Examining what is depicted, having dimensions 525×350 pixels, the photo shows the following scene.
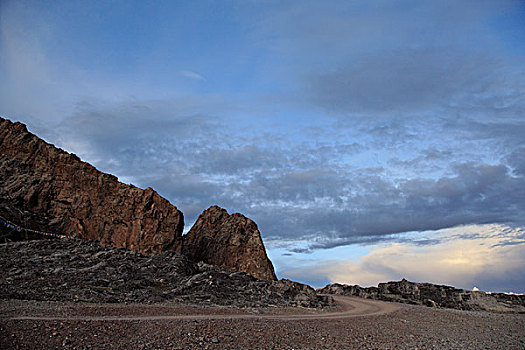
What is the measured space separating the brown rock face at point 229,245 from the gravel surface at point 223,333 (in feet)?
103

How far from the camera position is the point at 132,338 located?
1455 cm

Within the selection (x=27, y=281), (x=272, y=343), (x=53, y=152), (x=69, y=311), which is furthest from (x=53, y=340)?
(x=53, y=152)

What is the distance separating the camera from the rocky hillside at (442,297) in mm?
42250

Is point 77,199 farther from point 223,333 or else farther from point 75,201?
point 223,333

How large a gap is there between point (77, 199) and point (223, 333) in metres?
37.9

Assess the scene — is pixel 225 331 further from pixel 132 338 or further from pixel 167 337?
pixel 132 338

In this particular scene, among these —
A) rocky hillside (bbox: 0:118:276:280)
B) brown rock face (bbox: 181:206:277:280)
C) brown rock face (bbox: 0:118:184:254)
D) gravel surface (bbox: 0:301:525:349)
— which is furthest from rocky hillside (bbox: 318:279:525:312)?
brown rock face (bbox: 0:118:184:254)

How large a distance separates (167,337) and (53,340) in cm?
382

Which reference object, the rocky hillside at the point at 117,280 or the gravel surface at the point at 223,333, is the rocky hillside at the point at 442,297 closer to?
the rocky hillside at the point at 117,280

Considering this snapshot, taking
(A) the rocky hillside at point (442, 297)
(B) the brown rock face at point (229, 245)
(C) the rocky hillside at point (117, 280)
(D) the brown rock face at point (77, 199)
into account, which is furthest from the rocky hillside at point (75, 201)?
(A) the rocky hillside at point (442, 297)

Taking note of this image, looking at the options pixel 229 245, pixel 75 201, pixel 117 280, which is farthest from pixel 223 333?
pixel 229 245

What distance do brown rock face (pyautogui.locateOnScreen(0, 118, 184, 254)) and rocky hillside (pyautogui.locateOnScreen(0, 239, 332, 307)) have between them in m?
8.96

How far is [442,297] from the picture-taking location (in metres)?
45.2

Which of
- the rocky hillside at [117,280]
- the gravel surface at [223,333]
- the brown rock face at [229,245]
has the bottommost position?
the gravel surface at [223,333]
